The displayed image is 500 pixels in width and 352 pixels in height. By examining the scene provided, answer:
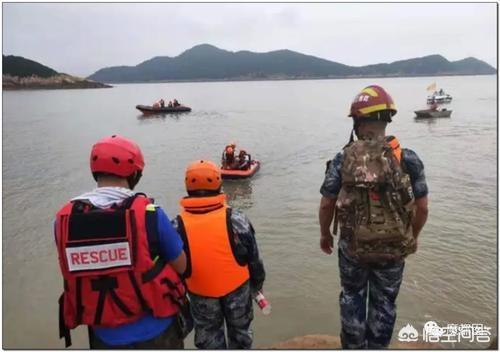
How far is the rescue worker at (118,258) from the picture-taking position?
8.27ft

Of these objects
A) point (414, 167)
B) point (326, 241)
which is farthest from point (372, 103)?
point (326, 241)

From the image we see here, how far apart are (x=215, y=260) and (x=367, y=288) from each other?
1291mm

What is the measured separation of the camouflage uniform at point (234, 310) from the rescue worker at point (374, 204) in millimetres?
644

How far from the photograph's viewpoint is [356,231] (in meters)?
3.30

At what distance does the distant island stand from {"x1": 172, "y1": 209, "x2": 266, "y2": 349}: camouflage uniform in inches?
5082

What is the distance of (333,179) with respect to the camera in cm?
340

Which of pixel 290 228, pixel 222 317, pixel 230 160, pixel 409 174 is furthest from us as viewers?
pixel 230 160

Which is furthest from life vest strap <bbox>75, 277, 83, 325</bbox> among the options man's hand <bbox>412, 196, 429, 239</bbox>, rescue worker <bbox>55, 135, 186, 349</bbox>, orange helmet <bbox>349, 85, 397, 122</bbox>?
man's hand <bbox>412, 196, 429, 239</bbox>

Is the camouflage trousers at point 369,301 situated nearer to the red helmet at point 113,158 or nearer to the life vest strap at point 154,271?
the life vest strap at point 154,271

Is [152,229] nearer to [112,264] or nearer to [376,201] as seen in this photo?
[112,264]

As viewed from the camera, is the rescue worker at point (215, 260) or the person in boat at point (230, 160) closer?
the rescue worker at point (215, 260)

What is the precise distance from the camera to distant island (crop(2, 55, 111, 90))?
123 meters

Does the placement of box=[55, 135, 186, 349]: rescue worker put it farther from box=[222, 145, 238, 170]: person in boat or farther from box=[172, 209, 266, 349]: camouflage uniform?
box=[222, 145, 238, 170]: person in boat

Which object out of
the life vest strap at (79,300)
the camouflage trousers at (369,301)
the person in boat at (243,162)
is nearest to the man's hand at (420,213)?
the camouflage trousers at (369,301)
